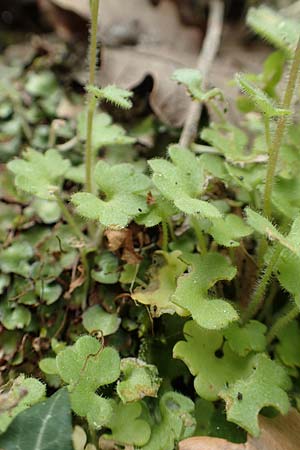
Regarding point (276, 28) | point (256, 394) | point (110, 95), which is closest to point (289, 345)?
point (256, 394)

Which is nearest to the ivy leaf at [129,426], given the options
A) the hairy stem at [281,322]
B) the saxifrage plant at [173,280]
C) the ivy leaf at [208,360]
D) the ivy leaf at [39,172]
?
the saxifrage plant at [173,280]

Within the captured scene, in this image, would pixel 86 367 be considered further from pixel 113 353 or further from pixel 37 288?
pixel 37 288

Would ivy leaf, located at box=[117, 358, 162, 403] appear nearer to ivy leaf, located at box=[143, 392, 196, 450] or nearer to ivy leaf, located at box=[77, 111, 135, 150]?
ivy leaf, located at box=[143, 392, 196, 450]

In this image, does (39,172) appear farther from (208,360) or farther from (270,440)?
(270,440)

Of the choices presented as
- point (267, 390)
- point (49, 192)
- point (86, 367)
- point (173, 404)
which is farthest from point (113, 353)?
point (49, 192)

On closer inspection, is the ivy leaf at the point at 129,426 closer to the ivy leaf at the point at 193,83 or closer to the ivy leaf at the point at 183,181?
the ivy leaf at the point at 183,181

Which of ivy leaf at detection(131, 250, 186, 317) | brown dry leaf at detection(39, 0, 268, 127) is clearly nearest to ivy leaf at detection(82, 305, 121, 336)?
ivy leaf at detection(131, 250, 186, 317)

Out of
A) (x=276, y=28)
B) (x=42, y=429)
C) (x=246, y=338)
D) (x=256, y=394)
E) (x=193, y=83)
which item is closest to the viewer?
(x=42, y=429)
